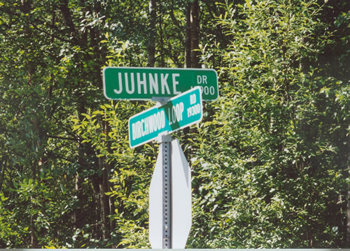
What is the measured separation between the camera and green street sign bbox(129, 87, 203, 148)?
3656 millimetres

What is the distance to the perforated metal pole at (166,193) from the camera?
11.8 feet

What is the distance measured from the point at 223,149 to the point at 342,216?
3.03 meters

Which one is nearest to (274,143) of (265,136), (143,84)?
(265,136)

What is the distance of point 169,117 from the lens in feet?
12.4

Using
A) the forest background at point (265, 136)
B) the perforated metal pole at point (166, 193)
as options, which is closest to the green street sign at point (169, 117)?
the perforated metal pole at point (166, 193)

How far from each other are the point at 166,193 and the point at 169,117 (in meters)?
0.51

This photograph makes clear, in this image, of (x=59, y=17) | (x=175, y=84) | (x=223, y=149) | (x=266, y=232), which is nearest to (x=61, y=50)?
(x=59, y=17)

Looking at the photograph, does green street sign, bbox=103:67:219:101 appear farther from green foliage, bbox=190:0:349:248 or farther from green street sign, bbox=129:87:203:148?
green foliage, bbox=190:0:349:248

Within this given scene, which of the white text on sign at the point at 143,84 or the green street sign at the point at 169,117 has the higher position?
the white text on sign at the point at 143,84

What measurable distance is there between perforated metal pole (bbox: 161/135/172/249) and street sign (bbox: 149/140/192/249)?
2 cm

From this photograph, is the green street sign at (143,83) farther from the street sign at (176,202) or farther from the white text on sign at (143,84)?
the street sign at (176,202)

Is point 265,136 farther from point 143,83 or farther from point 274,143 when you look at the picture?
point 143,83

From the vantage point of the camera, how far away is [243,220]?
7969 mm

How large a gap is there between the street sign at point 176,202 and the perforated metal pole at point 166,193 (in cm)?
2
